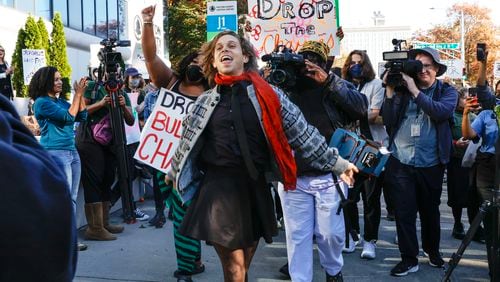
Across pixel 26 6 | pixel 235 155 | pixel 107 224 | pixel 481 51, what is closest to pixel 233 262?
pixel 235 155

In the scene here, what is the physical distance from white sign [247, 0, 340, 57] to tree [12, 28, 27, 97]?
10.6 metres

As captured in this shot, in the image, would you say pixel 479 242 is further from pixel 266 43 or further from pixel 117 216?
pixel 117 216

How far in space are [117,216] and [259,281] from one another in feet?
10.5

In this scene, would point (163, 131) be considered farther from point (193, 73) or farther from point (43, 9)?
point (43, 9)

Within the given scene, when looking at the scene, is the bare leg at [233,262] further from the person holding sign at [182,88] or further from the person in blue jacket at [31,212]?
the person in blue jacket at [31,212]

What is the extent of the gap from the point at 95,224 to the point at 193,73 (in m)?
2.54

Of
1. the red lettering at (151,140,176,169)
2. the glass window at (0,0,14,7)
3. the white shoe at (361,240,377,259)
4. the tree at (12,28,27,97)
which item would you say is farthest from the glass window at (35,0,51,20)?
the white shoe at (361,240,377,259)

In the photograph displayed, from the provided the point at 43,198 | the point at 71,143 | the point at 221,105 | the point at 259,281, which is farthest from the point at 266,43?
the point at 43,198

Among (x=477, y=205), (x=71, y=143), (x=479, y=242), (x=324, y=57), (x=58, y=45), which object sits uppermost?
(x=58, y=45)

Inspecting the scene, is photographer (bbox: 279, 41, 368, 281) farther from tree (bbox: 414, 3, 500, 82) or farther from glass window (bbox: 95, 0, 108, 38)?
tree (bbox: 414, 3, 500, 82)

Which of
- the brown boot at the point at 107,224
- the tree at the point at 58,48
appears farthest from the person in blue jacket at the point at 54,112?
the tree at the point at 58,48

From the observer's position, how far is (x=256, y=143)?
3.20 meters

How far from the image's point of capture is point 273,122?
3.12m

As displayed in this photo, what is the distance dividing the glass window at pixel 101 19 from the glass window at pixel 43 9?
439cm
